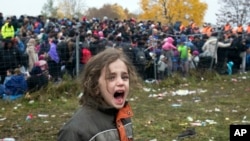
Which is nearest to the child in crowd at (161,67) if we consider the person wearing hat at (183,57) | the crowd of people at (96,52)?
the crowd of people at (96,52)

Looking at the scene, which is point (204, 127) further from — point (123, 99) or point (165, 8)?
point (165, 8)

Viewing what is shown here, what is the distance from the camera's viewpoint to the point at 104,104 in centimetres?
286

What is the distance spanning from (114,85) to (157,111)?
22.6ft

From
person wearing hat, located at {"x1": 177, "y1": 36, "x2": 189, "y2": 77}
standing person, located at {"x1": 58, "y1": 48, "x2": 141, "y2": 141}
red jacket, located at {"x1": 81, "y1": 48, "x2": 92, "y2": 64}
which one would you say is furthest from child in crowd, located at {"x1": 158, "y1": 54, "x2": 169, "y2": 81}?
standing person, located at {"x1": 58, "y1": 48, "x2": 141, "y2": 141}

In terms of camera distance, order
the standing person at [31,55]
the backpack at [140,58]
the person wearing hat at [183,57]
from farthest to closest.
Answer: the person wearing hat at [183,57], the backpack at [140,58], the standing person at [31,55]

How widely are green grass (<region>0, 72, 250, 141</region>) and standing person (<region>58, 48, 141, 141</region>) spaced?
2.34 metres

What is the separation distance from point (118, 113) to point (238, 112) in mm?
6979

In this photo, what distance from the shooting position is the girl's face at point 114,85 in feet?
9.35

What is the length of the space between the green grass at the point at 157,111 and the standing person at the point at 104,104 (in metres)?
2.34

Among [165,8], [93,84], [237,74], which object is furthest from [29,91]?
[165,8]

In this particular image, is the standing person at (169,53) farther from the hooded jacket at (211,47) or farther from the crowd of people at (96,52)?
the hooded jacket at (211,47)

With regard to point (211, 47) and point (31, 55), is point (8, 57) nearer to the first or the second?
point (31, 55)

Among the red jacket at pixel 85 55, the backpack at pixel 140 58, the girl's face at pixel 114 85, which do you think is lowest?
the backpack at pixel 140 58

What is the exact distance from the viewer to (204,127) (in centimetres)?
771
